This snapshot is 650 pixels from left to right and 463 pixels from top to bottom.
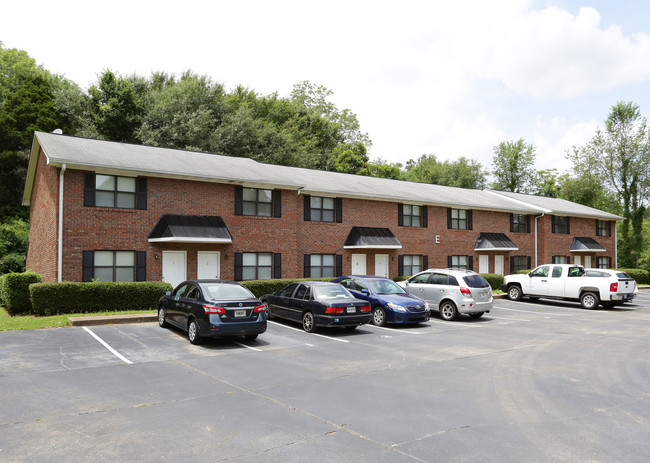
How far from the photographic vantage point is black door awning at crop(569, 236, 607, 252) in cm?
3566

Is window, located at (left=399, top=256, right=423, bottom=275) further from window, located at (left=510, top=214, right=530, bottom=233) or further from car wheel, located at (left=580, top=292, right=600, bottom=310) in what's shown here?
window, located at (left=510, top=214, right=530, bottom=233)

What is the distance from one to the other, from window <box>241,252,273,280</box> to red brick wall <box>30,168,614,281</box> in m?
0.30

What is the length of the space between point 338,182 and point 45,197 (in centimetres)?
1432

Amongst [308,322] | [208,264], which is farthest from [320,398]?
[208,264]

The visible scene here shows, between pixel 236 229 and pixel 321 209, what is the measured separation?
5050 mm

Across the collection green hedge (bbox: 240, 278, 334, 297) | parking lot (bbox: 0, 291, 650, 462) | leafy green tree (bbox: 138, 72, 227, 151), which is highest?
leafy green tree (bbox: 138, 72, 227, 151)

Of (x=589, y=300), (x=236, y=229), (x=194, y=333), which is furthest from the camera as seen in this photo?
(x=589, y=300)

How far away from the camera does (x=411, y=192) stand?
96.7 feet

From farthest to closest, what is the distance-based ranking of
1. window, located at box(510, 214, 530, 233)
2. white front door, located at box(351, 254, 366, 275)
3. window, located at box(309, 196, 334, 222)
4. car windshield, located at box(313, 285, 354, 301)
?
1. window, located at box(510, 214, 530, 233)
2. white front door, located at box(351, 254, 366, 275)
3. window, located at box(309, 196, 334, 222)
4. car windshield, located at box(313, 285, 354, 301)

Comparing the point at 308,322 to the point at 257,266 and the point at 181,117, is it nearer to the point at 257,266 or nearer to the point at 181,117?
the point at 257,266

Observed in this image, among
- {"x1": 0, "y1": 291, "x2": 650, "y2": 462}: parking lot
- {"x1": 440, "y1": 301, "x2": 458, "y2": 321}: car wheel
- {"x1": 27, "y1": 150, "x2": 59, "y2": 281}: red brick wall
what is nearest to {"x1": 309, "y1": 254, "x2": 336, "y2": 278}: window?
{"x1": 440, "y1": 301, "x2": 458, "y2": 321}: car wheel

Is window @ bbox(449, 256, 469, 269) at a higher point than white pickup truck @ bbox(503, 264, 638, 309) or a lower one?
higher

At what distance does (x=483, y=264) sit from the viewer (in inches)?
1220

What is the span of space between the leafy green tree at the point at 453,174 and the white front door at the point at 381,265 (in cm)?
4391
